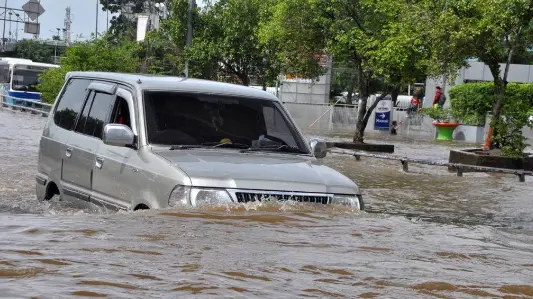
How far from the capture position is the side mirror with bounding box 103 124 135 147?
7973 mm

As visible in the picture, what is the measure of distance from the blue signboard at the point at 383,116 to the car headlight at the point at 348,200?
36640mm

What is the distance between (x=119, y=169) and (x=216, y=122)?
104 centimetres

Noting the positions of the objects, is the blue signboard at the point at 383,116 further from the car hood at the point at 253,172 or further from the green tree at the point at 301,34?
the car hood at the point at 253,172

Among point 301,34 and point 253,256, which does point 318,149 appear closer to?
point 253,256

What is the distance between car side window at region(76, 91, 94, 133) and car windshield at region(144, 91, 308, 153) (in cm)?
101

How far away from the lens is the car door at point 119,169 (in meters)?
7.93

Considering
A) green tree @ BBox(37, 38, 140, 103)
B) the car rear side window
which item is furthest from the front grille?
green tree @ BBox(37, 38, 140, 103)

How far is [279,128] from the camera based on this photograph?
29.8ft

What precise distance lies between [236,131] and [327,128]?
3654 cm

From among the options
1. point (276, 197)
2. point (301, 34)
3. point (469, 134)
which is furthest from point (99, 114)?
point (469, 134)

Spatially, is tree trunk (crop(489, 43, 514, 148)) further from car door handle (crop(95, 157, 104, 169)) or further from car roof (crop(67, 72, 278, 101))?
car door handle (crop(95, 157, 104, 169))

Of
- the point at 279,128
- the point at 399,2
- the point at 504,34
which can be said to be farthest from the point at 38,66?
the point at 279,128

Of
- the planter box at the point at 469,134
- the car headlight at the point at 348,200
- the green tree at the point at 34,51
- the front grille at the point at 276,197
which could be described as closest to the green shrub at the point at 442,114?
the planter box at the point at 469,134

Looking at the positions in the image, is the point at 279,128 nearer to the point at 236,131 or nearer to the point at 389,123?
the point at 236,131
